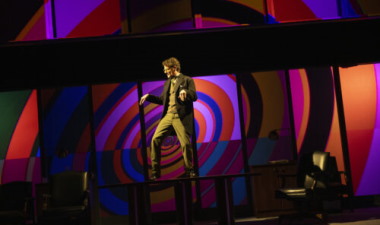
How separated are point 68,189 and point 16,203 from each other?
2.59 ft

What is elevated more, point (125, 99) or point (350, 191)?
point (125, 99)

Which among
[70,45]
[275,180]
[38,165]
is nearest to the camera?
[275,180]

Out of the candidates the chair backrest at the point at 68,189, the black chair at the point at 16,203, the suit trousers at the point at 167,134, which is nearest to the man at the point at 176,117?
the suit trousers at the point at 167,134

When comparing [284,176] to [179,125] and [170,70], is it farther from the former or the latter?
[170,70]

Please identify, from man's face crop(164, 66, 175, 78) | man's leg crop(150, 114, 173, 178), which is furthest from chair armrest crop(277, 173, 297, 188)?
man's face crop(164, 66, 175, 78)

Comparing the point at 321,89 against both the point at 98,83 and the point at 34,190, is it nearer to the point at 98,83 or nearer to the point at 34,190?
the point at 98,83

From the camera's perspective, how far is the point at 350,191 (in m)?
8.85

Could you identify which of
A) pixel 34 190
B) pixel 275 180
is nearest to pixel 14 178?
pixel 34 190

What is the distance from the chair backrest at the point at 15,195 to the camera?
801 centimetres

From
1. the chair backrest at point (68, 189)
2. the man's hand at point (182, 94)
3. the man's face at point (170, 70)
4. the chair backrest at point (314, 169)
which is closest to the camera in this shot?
the man's hand at point (182, 94)

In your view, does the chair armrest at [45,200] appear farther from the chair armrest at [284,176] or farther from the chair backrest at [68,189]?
the chair armrest at [284,176]

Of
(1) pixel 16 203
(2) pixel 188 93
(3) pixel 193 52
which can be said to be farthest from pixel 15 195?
(3) pixel 193 52

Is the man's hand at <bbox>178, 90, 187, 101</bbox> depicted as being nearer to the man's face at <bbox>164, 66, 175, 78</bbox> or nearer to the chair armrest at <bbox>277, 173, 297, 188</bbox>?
the man's face at <bbox>164, 66, 175, 78</bbox>

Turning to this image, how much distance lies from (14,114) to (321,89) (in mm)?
5282
